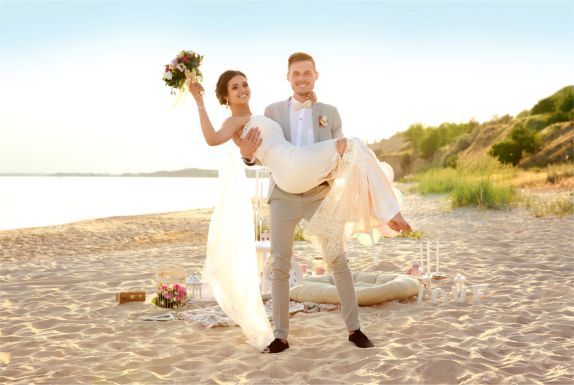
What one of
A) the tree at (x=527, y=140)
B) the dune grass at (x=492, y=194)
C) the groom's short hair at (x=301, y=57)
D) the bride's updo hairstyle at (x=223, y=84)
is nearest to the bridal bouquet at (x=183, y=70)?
the bride's updo hairstyle at (x=223, y=84)

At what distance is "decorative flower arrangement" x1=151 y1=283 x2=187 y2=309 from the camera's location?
223 inches

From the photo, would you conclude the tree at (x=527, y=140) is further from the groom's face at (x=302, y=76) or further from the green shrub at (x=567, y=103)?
the groom's face at (x=302, y=76)

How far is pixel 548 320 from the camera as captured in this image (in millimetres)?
4781

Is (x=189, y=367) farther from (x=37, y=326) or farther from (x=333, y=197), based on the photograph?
(x=37, y=326)

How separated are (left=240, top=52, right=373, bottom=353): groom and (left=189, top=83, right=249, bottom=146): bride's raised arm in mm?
120

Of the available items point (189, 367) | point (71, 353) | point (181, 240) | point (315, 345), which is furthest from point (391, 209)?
point (181, 240)

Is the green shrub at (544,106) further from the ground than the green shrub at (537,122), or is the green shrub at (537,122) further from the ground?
the green shrub at (544,106)

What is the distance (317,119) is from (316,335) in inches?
65.0

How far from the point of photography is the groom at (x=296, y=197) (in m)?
4.13

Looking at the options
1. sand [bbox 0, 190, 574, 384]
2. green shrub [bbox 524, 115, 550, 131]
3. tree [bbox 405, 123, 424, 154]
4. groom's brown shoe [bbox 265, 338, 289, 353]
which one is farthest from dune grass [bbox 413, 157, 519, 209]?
tree [bbox 405, 123, 424, 154]

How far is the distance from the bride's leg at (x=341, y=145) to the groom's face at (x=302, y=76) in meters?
0.45

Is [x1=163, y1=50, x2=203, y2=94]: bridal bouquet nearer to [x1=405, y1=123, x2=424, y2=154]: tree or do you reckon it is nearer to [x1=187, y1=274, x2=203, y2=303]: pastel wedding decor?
[x1=187, y1=274, x2=203, y2=303]: pastel wedding decor

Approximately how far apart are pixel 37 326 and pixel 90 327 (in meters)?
0.47

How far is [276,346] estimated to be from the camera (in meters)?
4.18
